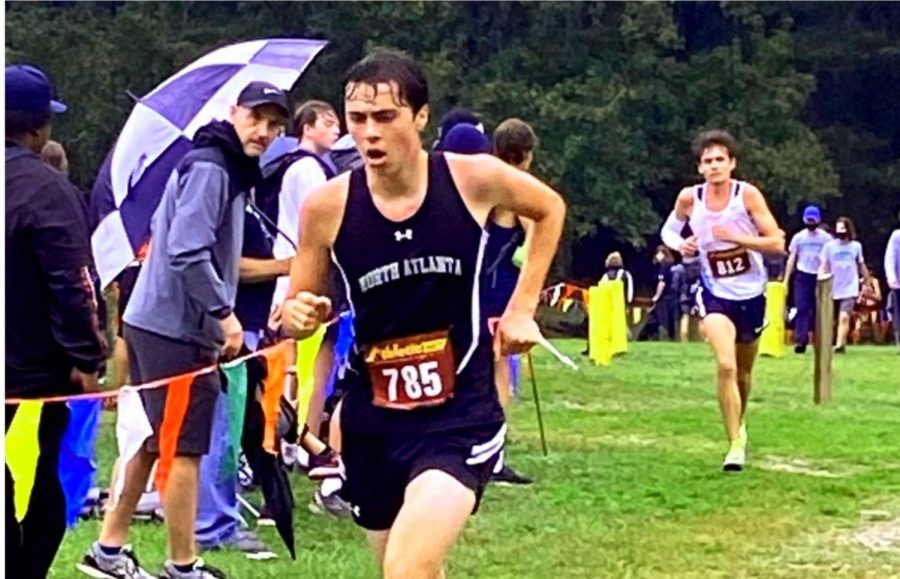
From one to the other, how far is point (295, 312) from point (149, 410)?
82.5 inches

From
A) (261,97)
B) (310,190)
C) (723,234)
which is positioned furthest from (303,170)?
(723,234)

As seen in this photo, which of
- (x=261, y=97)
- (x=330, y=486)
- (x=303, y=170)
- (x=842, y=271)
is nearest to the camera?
(x=261, y=97)

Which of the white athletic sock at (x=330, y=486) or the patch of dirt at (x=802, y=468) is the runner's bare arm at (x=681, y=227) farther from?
the white athletic sock at (x=330, y=486)

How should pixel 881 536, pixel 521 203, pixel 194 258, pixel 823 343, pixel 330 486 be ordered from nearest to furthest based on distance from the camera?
pixel 521 203
pixel 194 258
pixel 881 536
pixel 330 486
pixel 823 343

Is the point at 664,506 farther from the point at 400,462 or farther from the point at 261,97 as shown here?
the point at 400,462

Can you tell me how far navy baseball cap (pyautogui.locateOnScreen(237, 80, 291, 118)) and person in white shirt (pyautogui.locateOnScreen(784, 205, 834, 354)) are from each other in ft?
59.9

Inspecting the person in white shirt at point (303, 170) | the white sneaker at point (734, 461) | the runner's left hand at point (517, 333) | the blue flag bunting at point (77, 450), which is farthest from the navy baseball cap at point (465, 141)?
the runner's left hand at point (517, 333)

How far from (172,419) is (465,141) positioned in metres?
2.89

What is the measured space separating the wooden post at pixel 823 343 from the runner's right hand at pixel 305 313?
11.3m

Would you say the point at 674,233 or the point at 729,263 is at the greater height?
the point at 674,233

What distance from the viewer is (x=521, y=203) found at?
5.91m

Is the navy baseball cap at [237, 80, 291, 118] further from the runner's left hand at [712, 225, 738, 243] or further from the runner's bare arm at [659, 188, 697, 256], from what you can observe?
the runner's bare arm at [659, 188, 697, 256]

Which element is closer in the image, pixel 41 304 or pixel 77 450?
pixel 41 304

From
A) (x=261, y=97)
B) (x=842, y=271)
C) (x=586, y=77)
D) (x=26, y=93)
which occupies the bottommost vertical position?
(x=842, y=271)
